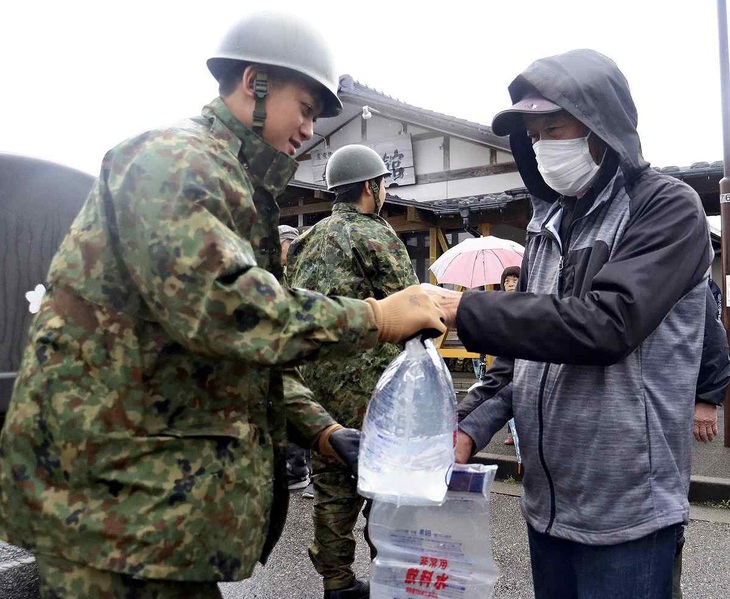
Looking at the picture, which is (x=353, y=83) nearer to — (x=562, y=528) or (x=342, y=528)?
(x=342, y=528)

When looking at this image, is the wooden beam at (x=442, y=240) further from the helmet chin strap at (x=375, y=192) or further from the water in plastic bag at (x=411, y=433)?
the water in plastic bag at (x=411, y=433)

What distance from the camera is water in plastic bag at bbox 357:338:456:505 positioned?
5.26 ft

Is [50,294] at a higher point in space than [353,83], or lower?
lower

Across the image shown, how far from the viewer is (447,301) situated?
168 cm

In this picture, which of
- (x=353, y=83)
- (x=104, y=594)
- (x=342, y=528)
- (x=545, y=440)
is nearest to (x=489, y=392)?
(x=545, y=440)

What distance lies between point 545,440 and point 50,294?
4.26 feet

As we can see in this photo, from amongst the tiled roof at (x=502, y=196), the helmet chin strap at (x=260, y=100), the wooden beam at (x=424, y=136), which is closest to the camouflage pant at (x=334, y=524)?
the helmet chin strap at (x=260, y=100)

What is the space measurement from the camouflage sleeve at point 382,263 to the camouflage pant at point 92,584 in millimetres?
2445

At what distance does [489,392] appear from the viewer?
208cm

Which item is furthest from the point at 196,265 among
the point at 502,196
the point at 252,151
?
the point at 502,196

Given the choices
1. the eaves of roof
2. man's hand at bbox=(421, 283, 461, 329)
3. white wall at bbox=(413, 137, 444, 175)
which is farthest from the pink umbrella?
man's hand at bbox=(421, 283, 461, 329)

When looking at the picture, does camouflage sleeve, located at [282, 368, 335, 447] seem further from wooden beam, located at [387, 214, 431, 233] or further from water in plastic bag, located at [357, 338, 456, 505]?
wooden beam, located at [387, 214, 431, 233]

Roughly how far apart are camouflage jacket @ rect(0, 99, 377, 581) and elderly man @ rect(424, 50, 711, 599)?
533 mm

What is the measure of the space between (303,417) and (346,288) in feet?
5.56
